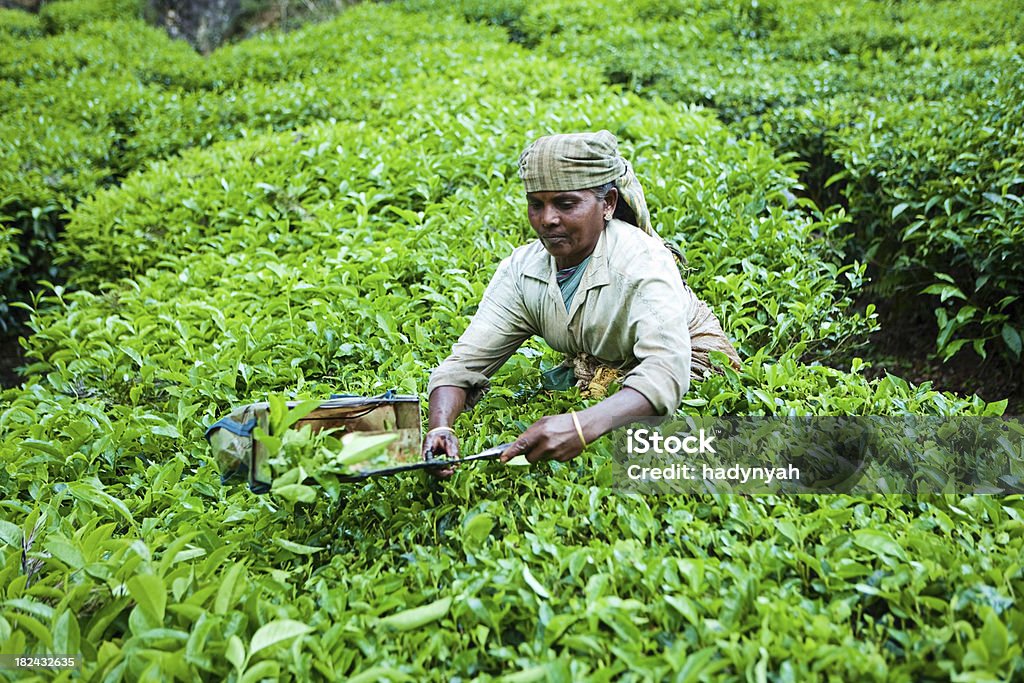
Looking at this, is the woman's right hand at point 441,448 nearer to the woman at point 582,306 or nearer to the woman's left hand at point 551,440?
the woman at point 582,306

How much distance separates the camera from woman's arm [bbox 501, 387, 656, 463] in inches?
81.4

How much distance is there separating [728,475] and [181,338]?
97.7 inches

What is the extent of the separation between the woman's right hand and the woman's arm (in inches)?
8.3

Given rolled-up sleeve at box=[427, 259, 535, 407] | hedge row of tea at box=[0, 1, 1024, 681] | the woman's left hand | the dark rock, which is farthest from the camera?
the dark rock

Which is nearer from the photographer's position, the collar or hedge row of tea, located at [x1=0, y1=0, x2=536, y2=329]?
the collar

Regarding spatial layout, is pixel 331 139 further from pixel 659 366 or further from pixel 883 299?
pixel 659 366

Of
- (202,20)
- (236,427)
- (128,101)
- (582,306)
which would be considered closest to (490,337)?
(582,306)

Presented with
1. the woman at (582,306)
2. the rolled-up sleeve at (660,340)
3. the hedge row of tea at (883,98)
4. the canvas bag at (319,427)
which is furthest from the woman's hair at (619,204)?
the hedge row of tea at (883,98)

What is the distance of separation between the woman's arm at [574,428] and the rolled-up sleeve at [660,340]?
0.04 meters

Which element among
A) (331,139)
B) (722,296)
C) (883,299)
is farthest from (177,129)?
(883,299)

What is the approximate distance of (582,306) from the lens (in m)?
2.43

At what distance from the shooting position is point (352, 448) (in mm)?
2025

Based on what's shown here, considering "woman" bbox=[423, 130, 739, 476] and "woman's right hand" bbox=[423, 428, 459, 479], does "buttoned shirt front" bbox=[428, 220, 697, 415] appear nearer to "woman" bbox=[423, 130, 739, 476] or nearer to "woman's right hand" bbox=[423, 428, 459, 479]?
"woman" bbox=[423, 130, 739, 476]

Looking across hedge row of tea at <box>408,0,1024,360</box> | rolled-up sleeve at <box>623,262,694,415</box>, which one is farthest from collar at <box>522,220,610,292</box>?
hedge row of tea at <box>408,0,1024,360</box>
